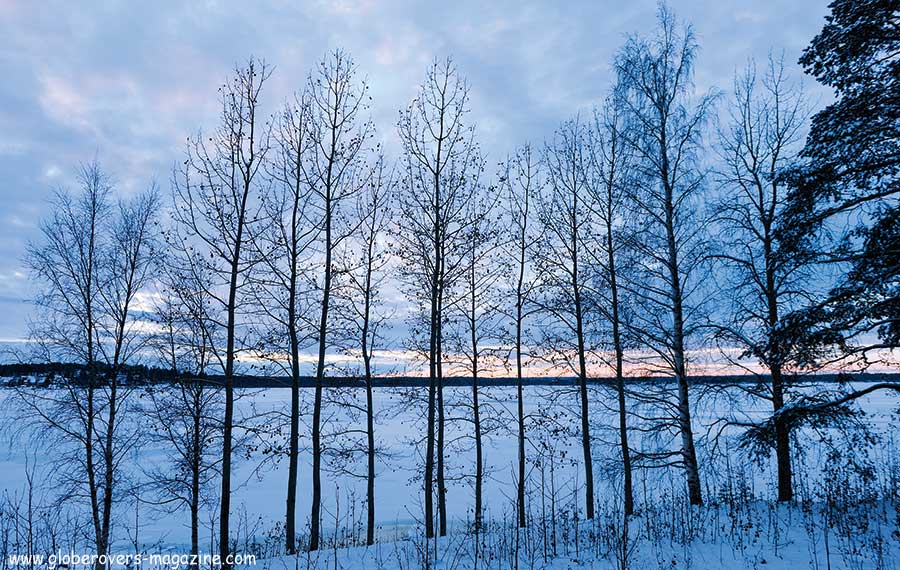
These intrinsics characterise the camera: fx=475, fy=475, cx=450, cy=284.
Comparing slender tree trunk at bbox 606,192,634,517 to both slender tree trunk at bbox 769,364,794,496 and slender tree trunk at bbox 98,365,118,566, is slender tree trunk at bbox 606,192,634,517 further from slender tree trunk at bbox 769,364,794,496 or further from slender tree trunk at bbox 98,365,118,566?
slender tree trunk at bbox 98,365,118,566

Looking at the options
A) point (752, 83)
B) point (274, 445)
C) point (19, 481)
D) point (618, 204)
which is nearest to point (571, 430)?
point (618, 204)

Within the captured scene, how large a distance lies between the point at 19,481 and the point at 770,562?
30.4 m

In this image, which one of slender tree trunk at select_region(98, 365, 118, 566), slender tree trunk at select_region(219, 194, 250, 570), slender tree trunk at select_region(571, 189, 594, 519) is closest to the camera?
slender tree trunk at select_region(219, 194, 250, 570)

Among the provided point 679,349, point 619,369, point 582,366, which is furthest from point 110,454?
point 679,349

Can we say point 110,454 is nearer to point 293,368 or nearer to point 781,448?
point 293,368

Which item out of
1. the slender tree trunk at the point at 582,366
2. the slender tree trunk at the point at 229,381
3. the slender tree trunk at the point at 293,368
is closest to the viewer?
the slender tree trunk at the point at 229,381

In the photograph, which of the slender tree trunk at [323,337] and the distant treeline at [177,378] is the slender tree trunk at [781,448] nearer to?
the distant treeline at [177,378]

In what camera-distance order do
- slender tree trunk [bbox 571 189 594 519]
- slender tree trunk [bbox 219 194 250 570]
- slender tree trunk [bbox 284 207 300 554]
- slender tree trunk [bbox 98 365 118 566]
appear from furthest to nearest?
slender tree trunk [bbox 571 189 594 519] < slender tree trunk [bbox 98 365 118 566] < slender tree trunk [bbox 284 207 300 554] < slender tree trunk [bbox 219 194 250 570]

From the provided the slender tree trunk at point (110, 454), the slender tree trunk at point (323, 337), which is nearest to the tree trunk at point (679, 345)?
the slender tree trunk at point (323, 337)

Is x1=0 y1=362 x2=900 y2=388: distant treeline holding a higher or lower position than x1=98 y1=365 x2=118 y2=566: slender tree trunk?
higher

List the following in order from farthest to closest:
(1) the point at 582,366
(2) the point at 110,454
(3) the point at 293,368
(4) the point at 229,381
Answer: (1) the point at 582,366
(2) the point at 110,454
(3) the point at 293,368
(4) the point at 229,381

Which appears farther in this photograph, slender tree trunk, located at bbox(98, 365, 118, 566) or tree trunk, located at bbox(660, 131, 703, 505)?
slender tree trunk, located at bbox(98, 365, 118, 566)

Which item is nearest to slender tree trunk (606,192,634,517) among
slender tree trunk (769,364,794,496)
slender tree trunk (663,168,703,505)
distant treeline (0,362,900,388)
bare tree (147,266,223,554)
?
distant treeline (0,362,900,388)

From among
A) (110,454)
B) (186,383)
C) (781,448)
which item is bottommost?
(110,454)
